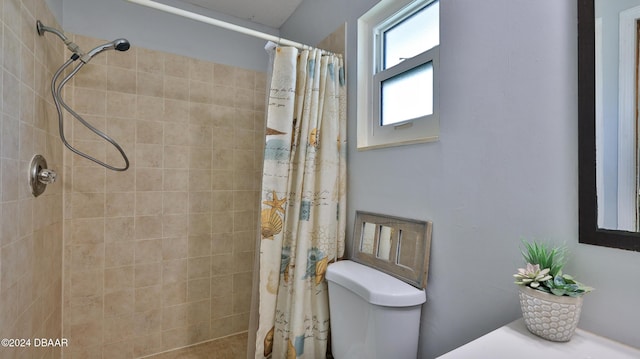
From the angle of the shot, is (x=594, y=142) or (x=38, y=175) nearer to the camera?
(x=594, y=142)

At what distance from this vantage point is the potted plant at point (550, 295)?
0.66 meters

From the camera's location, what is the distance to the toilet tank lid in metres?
1.04

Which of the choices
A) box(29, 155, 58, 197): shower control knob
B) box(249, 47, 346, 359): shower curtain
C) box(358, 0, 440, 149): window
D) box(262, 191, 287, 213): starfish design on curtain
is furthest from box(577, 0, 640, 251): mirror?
box(29, 155, 58, 197): shower control knob

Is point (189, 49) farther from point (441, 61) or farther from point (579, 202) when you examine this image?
point (579, 202)

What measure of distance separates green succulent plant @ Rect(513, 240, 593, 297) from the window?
0.51 meters

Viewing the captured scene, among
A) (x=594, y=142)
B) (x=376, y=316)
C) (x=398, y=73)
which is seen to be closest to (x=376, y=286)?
(x=376, y=316)

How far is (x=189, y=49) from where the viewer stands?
2.02 meters

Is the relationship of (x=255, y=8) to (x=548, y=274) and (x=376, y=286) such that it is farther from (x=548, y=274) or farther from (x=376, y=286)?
(x=548, y=274)

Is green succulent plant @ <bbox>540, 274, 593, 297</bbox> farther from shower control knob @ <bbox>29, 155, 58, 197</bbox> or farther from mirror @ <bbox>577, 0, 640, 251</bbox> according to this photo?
shower control knob @ <bbox>29, 155, 58, 197</bbox>

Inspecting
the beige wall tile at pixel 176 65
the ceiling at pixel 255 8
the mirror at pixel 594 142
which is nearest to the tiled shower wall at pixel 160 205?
the beige wall tile at pixel 176 65

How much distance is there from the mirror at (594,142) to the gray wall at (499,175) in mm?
22

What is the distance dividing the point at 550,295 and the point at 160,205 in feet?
6.63

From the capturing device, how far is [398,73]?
1.37 m

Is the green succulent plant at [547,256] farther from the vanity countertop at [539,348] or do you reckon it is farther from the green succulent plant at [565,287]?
the vanity countertop at [539,348]
